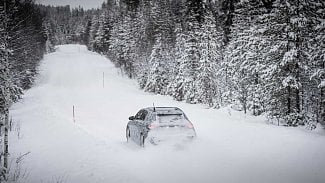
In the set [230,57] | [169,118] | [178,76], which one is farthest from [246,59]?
[169,118]

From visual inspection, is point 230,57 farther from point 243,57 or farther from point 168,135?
point 168,135

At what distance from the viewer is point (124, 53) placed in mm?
57156

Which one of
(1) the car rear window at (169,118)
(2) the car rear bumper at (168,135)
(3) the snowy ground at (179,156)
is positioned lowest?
(3) the snowy ground at (179,156)

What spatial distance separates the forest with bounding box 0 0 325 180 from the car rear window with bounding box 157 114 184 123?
4.97 m

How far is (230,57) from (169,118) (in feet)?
66.3

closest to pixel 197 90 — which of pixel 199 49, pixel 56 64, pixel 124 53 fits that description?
pixel 199 49

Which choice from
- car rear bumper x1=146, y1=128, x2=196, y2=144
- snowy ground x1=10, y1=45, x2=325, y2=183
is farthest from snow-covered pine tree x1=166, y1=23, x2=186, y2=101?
car rear bumper x1=146, y1=128, x2=196, y2=144

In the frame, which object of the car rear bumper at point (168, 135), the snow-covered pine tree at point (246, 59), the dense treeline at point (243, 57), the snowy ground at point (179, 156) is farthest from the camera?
the snow-covered pine tree at point (246, 59)

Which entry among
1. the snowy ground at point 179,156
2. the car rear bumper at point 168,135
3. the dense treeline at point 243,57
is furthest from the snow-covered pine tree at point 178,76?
the car rear bumper at point 168,135

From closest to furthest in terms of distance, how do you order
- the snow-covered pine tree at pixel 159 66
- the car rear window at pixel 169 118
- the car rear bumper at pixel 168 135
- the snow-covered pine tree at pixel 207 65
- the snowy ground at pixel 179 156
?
the snowy ground at pixel 179 156 < the car rear bumper at pixel 168 135 < the car rear window at pixel 169 118 < the snow-covered pine tree at pixel 207 65 < the snow-covered pine tree at pixel 159 66

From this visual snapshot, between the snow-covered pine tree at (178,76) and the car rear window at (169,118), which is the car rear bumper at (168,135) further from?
the snow-covered pine tree at (178,76)

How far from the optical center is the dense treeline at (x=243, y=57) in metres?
16.4

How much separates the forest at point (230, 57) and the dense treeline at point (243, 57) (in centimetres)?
6

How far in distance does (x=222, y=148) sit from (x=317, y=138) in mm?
4012
